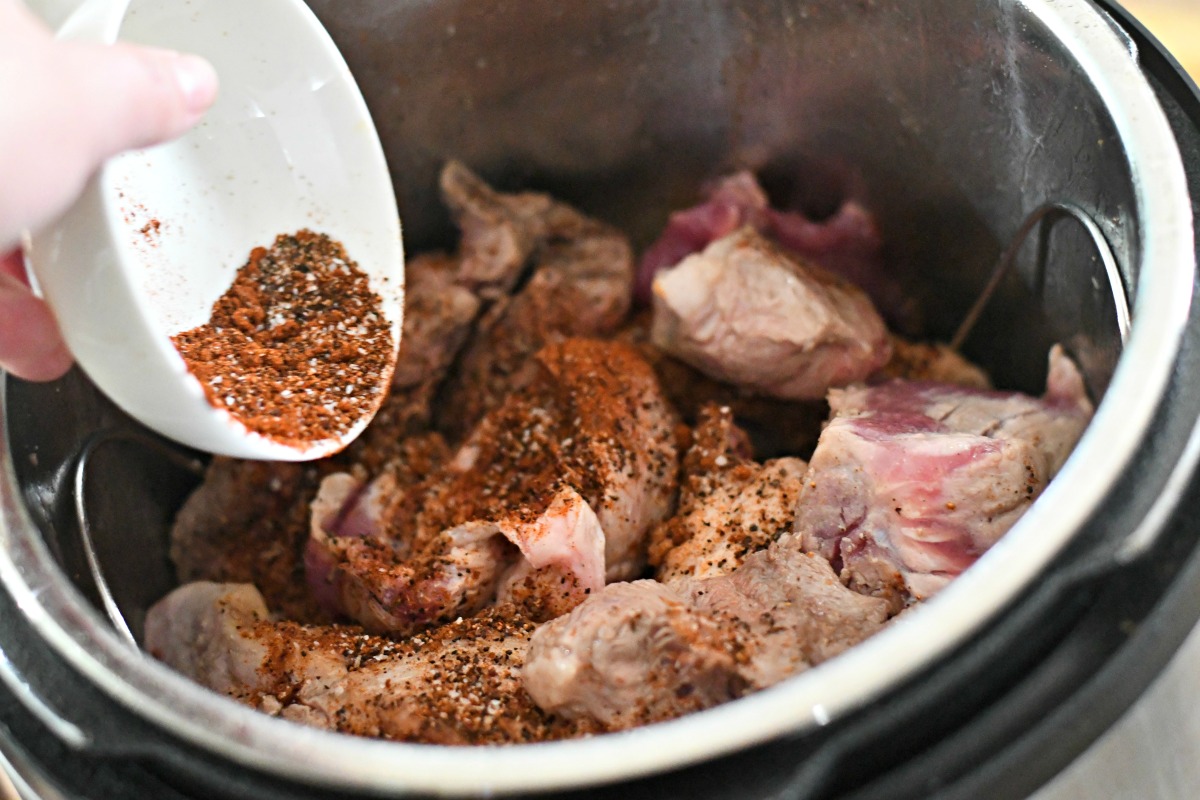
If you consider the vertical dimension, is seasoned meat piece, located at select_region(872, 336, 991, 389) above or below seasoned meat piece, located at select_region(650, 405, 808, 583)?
above

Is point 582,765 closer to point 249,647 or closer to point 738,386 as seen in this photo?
point 249,647

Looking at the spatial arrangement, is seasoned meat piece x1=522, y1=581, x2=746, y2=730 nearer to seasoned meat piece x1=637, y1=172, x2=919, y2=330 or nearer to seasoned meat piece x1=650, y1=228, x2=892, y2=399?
seasoned meat piece x1=650, y1=228, x2=892, y2=399

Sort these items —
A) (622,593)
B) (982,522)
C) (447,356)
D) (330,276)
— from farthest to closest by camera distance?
(447,356) → (330,276) → (982,522) → (622,593)

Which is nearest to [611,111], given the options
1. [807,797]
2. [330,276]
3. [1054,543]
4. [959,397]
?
[330,276]

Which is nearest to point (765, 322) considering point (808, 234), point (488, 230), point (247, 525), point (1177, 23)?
point (808, 234)

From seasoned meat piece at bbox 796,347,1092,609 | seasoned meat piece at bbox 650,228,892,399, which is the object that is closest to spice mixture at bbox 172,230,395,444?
seasoned meat piece at bbox 650,228,892,399
